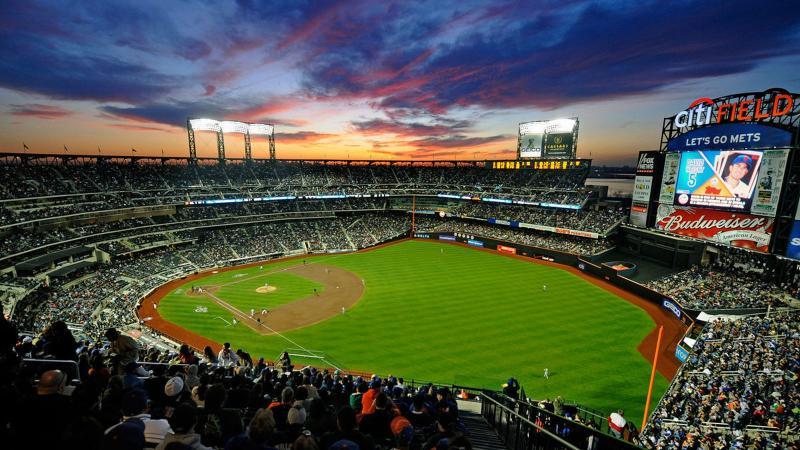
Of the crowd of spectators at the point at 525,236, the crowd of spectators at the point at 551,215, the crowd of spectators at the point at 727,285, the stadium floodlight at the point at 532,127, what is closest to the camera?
the crowd of spectators at the point at 727,285

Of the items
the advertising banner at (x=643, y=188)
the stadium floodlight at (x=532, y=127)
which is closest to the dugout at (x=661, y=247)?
the advertising banner at (x=643, y=188)

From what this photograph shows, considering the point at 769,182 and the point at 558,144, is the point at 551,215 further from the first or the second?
the point at 769,182

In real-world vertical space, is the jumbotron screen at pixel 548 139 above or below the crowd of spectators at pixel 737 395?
above

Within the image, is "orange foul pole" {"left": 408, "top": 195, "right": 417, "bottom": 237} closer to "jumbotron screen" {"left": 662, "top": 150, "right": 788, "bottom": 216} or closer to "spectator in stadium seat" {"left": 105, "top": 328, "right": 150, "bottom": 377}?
"jumbotron screen" {"left": 662, "top": 150, "right": 788, "bottom": 216}

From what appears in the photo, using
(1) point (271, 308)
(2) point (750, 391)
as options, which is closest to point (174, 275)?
(1) point (271, 308)

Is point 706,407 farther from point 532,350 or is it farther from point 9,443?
point 9,443

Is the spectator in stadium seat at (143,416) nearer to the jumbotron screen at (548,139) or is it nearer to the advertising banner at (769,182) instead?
the advertising banner at (769,182)
